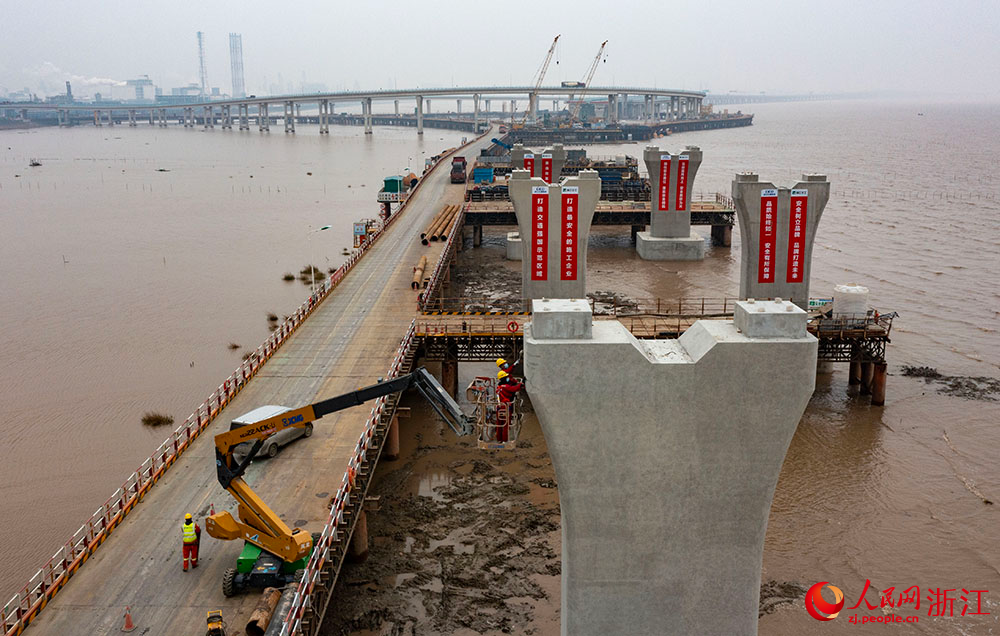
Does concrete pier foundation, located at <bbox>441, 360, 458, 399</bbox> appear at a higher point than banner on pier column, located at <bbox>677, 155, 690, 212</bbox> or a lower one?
lower

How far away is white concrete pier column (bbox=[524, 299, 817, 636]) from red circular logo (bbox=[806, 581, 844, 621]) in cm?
593

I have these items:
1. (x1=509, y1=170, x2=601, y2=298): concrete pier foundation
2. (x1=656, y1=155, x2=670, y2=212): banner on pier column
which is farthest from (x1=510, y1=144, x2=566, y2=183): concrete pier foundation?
(x1=509, y1=170, x2=601, y2=298): concrete pier foundation

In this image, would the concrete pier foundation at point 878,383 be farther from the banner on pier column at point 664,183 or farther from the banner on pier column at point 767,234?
the banner on pier column at point 664,183

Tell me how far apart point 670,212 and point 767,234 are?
2460 cm

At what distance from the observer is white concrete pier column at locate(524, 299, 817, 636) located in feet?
39.5

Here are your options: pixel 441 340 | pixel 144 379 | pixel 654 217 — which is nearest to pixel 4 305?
pixel 144 379

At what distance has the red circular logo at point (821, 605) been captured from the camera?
60.5 feet

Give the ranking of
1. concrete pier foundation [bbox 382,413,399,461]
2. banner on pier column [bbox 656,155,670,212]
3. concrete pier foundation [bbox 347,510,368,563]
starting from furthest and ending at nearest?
1. banner on pier column [bbox 656,155,670,212]
2. concrete pier foundation [bbox 382,413,399,461]
3. concrete pier foundation [bbox 347,510,368,563]

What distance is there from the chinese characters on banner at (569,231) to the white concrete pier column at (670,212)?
78.3 ft

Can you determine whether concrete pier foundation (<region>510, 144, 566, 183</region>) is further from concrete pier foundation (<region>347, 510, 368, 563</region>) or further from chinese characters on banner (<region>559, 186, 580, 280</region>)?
concrete pier foundation (<region>347, 510, 368, 563</region>)

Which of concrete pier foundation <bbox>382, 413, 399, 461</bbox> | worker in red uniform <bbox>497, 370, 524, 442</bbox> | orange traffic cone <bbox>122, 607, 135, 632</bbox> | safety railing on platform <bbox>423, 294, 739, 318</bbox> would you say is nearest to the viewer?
worker in red uniform <bbox>497, 370, 524, 442</bbox>

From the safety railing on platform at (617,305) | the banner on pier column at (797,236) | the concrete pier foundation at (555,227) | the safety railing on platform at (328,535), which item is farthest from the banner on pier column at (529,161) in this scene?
the safety railing on platform at (328,535)

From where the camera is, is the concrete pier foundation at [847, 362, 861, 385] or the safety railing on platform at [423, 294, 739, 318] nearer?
the concrete pier foundation at [847, 362, 861, 385]

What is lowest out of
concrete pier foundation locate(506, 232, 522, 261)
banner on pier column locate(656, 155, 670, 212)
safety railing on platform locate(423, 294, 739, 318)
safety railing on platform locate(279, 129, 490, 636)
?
safety railing on platform locate(423, 294, 739, 318)
